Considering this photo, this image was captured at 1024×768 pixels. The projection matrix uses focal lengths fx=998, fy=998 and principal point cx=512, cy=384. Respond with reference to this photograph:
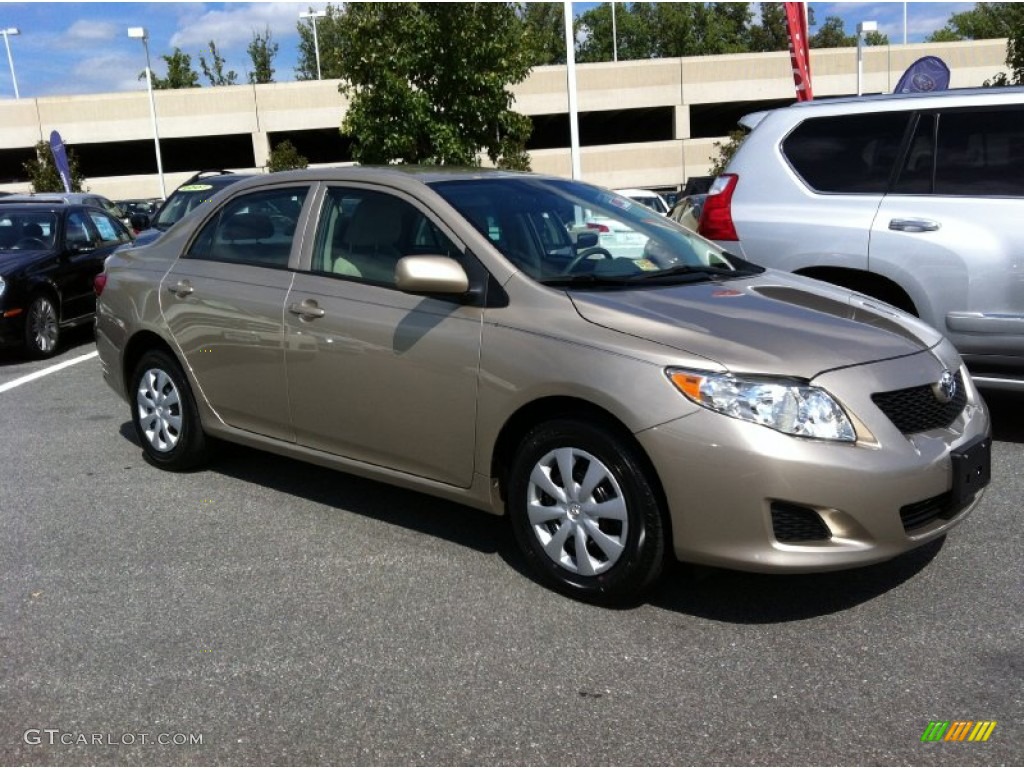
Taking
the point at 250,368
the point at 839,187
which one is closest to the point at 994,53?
the point at 839,187

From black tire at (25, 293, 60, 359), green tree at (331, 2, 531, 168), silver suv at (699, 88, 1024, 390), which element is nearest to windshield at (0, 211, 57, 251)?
black tire at (25, 293, 60, 359)

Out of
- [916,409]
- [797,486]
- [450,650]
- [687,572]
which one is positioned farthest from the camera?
[687,572]

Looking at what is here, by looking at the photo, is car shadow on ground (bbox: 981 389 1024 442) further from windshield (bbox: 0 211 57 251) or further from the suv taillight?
windshield (bbox: 0 211 57 251)

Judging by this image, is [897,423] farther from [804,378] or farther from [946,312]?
[946,312]

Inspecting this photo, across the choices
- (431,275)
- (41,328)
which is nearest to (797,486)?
(431,275)

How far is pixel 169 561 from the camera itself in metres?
4.45

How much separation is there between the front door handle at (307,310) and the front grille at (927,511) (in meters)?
2.63

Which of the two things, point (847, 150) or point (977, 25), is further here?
point (977, 25)

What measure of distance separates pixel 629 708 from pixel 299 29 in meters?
79.7

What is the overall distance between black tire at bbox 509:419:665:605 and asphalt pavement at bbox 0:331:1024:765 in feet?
0.43

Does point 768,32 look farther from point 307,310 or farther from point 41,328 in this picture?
point 307,310

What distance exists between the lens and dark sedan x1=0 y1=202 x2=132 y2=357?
32.2 feet

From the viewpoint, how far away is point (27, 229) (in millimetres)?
10938

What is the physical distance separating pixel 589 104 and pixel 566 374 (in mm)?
43879
